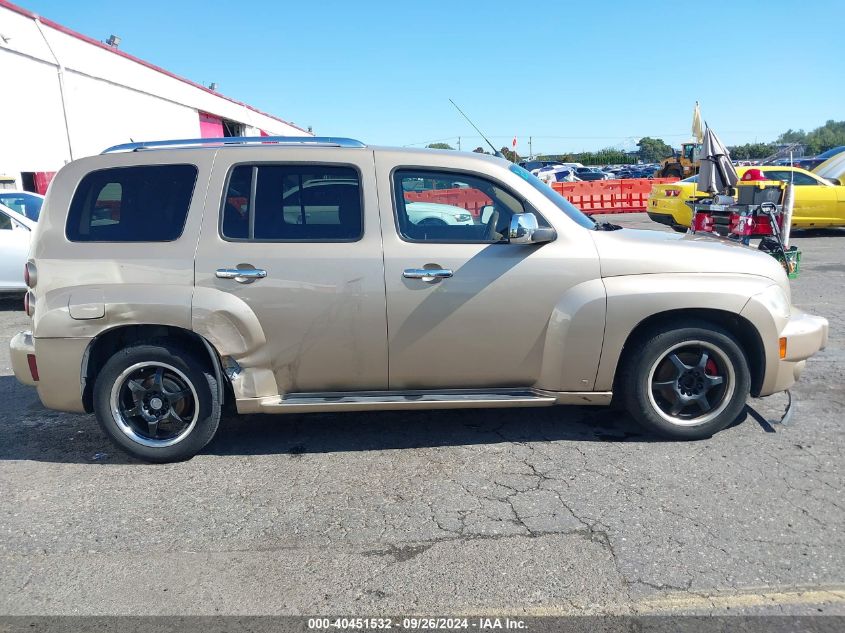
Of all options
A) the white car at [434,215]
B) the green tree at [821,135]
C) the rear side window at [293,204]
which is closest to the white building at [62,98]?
the rear side window at [293,204]

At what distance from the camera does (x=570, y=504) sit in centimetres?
359

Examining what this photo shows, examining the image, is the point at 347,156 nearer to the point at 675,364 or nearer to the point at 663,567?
the point at 675,364

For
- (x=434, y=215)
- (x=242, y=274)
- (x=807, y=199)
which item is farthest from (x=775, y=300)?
(x=807, y=199)

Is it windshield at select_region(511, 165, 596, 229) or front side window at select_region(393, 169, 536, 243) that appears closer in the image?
front side window at select_region(393, 169, 536, 243)

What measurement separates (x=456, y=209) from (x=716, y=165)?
24.4ft

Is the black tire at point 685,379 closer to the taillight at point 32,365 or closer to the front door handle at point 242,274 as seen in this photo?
the front door handle at point 242,274

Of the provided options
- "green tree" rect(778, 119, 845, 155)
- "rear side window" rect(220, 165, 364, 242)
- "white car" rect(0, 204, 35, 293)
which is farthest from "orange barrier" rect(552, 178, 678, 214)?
"green tree" rect(778, 119, 845, 155)

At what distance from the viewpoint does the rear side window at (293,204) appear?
415 centimetres

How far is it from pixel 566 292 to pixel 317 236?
159cm

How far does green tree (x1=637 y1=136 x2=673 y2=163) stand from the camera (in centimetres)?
9479

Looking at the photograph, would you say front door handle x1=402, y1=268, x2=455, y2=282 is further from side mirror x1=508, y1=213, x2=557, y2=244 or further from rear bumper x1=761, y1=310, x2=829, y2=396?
rear bumper x1=761, y1=310, x2=829, y2=396

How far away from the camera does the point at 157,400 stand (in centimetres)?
423

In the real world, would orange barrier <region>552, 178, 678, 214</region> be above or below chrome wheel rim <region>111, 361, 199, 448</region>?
above

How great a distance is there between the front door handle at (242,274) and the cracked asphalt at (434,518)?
1.18 metres
